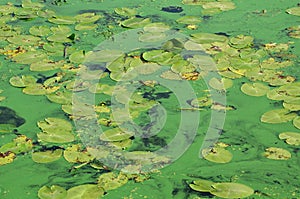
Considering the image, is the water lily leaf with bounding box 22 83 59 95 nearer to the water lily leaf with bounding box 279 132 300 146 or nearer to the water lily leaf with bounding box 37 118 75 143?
the water lily leaf with bounding box 37 118 75 143

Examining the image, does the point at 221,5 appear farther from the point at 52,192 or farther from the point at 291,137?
the point at 52,192

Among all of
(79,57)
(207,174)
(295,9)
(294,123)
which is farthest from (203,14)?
(207,174)

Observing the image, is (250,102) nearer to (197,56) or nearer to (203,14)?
(197,56)

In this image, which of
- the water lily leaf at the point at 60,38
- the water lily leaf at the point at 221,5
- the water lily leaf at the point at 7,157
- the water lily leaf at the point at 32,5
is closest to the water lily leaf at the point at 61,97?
the water lily leaf at the point at 7,157

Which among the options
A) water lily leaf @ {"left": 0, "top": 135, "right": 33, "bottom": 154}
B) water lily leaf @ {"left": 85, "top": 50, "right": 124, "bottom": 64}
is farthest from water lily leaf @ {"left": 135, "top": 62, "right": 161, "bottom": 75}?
water lily leaf @ {"left": 0, "top": 135, "right": 33, "bottom": 154}

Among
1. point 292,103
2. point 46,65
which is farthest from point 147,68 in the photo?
point 292,103

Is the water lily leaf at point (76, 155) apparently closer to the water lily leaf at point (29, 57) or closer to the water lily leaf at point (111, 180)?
the water lily leaf at point (111, 180)
